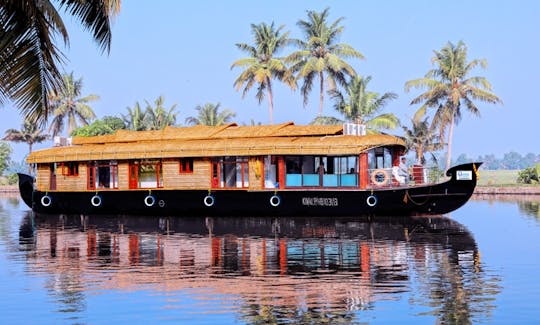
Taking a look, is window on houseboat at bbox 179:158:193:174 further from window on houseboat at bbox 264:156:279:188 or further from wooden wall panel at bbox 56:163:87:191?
wooden wall panel at bbox 56:163:87:191

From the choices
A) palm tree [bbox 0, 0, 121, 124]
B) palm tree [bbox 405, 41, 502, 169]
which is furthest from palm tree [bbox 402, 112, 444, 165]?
palm tree [bbox 0, 0, 121, 124]

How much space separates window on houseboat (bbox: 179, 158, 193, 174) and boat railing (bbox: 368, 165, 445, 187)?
708 cm

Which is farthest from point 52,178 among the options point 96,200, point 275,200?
point 275,200

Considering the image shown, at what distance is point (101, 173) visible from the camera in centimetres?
3441

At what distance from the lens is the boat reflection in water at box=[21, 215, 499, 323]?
13.2 m

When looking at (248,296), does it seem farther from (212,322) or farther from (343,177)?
(343,177)

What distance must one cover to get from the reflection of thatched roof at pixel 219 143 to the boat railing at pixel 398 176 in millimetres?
970

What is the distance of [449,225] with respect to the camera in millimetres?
28016

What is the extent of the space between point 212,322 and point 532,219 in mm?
21878

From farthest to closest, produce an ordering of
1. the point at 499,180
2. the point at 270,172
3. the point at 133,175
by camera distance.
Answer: the point at 499,180
the point at 133,175
the point at 270,172

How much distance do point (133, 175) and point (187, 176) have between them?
2627 mm

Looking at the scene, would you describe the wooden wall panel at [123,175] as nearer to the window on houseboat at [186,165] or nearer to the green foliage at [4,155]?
the window on houseboat at [186,165]

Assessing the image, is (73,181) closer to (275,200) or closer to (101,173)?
(101,173)

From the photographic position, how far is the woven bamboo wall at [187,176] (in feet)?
104
